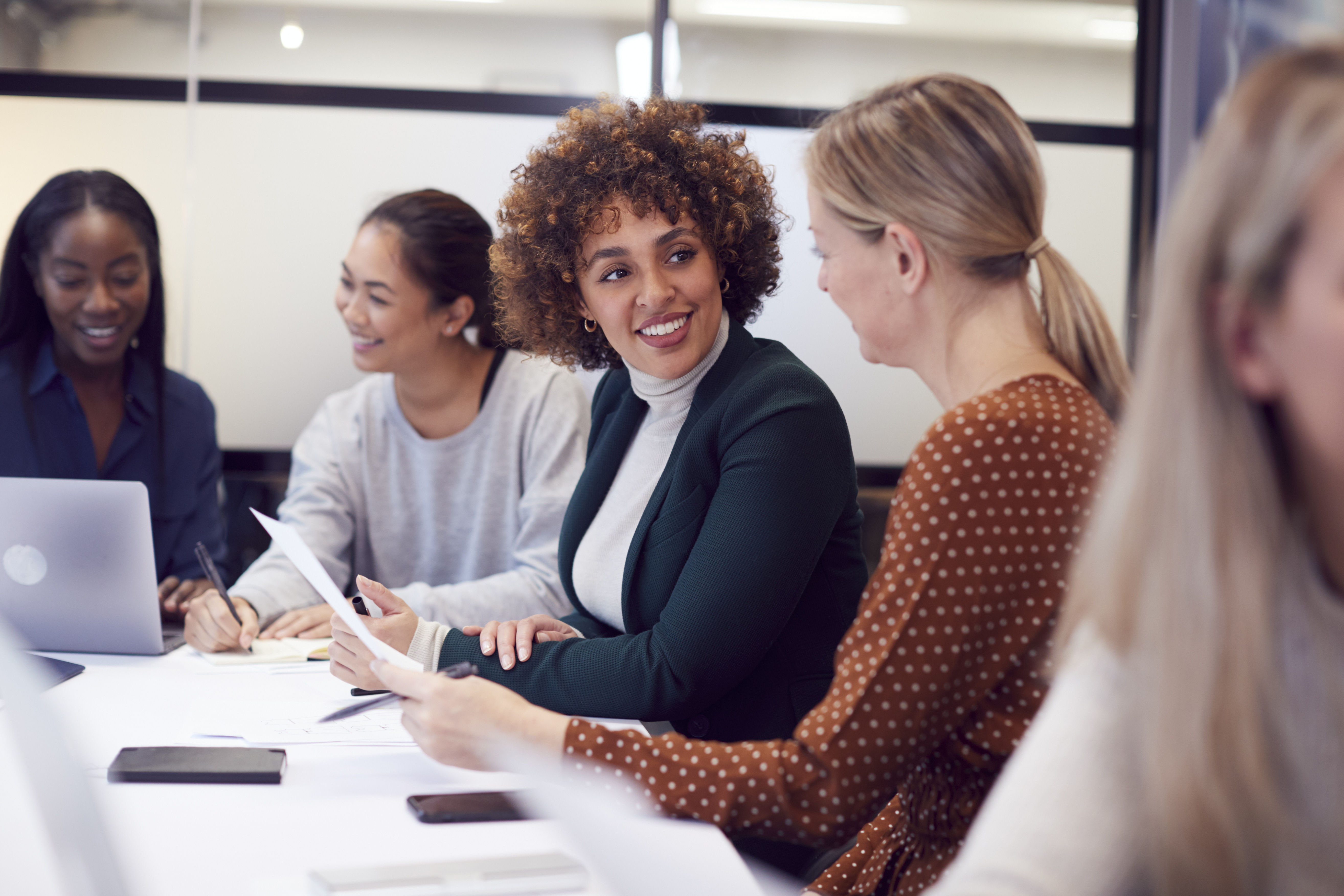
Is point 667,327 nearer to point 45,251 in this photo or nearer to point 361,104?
point 45,251

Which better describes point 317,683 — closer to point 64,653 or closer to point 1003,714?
point 64,653

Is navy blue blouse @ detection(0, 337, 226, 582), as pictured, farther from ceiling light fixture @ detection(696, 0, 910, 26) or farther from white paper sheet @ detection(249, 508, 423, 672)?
ceiling light fixture @ detection(696, 0, 910, 26)

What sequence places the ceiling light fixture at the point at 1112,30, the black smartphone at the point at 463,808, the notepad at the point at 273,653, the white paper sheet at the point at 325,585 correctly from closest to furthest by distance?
the black smartphone at the point at 463,808 → the white paper sheet at the point at 325,585 → the notepad at the point at 273,653 → the ceiling light fixture at the point at 1112,30

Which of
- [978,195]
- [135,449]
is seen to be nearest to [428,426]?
[135,449]

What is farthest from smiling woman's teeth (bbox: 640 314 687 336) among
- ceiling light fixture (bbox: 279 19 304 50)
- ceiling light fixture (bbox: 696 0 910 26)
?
ceiling light fixture (bbox: 279 19 304 50)

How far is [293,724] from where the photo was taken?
124cm

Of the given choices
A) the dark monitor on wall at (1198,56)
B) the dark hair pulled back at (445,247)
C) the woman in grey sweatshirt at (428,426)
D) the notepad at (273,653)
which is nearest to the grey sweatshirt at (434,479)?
the woman in grey sweatshirt at (428,426)

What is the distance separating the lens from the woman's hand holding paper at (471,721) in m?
1.01

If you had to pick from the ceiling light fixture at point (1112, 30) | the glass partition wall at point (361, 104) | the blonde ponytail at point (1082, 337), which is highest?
the ceiling light fixture at point (1112, 30)

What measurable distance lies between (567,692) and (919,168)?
76 centimetres

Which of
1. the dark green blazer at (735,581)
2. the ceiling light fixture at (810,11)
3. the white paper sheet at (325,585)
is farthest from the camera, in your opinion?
the ceiling light fixture at (810,11)

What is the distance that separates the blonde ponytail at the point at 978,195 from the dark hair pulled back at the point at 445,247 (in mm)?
1397

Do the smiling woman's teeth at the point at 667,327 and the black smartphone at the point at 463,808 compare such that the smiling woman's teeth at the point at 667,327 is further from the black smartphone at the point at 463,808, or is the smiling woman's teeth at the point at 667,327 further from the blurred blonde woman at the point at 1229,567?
the blurred blonde woman at the point at 1229,567

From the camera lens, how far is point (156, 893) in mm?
795
